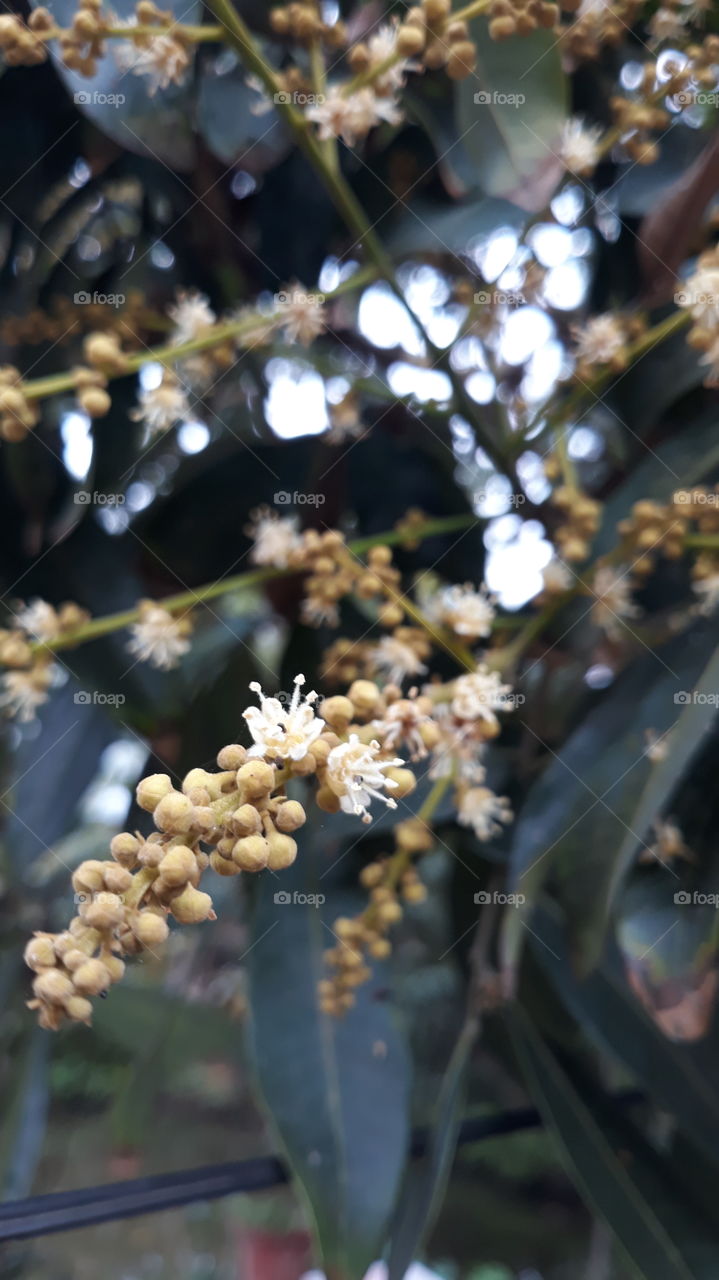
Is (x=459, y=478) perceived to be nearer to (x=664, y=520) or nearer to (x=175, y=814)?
(x=664, y=520)

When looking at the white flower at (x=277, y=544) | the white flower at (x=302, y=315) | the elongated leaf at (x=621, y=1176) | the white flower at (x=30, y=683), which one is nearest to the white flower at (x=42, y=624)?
the white flower at (x=30, y=683)

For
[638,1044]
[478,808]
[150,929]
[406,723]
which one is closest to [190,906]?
[150,929]

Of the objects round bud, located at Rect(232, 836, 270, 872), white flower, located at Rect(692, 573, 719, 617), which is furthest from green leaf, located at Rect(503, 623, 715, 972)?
round bud, located at Rect(232, 836, 270, 872)

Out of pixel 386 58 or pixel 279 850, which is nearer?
pixel 279 850

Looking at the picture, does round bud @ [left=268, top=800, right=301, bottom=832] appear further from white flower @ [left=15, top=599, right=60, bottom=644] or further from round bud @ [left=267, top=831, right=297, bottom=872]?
white flower @ [left=15, top=599, right=60, bottom=644]

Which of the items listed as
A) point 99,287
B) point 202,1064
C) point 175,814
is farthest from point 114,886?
point 202,1064

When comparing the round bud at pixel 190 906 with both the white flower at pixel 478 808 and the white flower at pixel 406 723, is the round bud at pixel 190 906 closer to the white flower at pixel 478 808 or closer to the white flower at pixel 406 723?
the white flower at pixel 406 723

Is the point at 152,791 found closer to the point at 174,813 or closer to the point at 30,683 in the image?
the point at 174,813
